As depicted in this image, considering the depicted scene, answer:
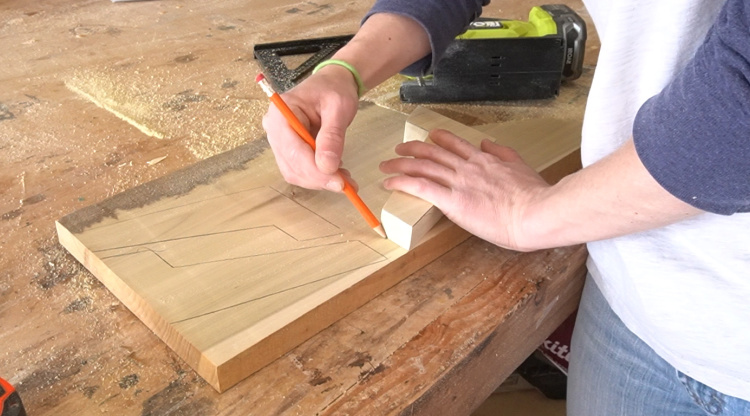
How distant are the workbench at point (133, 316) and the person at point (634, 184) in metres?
0.11

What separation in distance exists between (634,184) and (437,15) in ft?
1.98

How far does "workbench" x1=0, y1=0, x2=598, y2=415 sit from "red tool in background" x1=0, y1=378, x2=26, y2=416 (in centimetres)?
10

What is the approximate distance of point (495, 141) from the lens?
4.13 feet

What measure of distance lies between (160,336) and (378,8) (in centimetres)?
78

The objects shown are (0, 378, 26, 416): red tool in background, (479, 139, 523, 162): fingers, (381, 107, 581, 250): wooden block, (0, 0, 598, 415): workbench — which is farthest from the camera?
(479, 139, 523, 162): fingers

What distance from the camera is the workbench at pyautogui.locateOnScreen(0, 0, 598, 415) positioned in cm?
85

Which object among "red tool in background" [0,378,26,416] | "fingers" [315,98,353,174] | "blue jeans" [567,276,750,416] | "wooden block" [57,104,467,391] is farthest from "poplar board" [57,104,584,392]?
"blue jeans" [567,276,750,416]

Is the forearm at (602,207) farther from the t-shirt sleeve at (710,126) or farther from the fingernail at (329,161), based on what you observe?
the fingernail at (329,161)

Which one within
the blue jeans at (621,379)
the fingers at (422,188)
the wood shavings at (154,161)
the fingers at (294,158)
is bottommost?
the blue jeans at (621,379)

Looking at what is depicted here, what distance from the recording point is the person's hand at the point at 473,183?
3.46 ft

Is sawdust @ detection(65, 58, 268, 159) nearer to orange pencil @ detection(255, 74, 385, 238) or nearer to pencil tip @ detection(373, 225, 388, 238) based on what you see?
orange pencil @ detection(255, 74, 385, 238)

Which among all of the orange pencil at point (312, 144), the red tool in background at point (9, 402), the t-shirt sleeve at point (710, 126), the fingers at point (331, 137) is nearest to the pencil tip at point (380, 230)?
the orange pencil at point (312, 144)

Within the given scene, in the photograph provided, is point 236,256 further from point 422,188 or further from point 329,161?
point 422,188

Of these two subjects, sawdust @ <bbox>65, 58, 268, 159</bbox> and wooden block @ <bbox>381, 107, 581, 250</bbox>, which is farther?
sawdust @ <bbox>65, 58, 268, 159</bbox>
